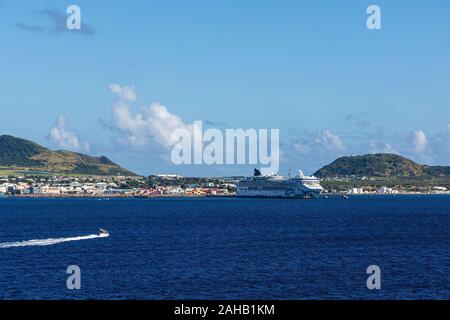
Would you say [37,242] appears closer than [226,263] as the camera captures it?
No

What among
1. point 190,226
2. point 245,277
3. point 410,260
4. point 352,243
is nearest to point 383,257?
point 410,260

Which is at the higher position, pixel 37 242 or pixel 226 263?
pixel 37 242

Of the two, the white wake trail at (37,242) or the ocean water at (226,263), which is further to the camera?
the white wake trail at (37,242)

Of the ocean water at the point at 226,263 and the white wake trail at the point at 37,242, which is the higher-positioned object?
the white wake trail at the point at 37,242

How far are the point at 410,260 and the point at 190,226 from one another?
6399 centimetres

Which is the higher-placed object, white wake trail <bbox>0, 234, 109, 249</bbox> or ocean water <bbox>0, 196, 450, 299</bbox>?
white wake trail <bbox>0, 234, 109, 249</bbox>

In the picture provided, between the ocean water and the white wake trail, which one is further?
the white wake trail

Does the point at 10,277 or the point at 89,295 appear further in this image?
the point at 10,277
